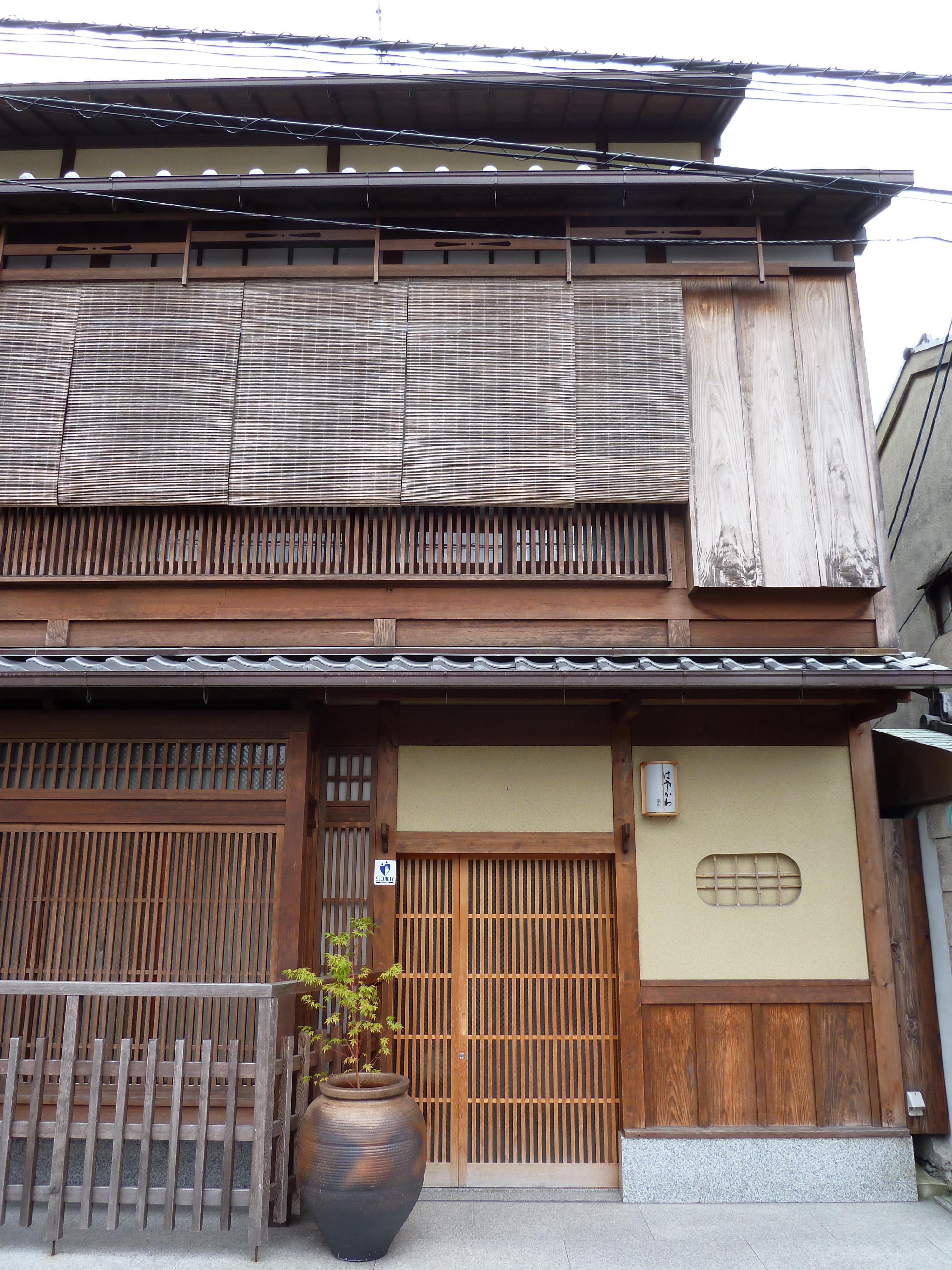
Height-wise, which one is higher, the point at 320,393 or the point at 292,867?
the point at 320,393

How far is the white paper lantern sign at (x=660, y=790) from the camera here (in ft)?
23.6

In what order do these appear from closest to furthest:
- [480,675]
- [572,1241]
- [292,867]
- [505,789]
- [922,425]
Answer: [572,1241]
[480,675]
[292,867]
[505,789]
[922,425]

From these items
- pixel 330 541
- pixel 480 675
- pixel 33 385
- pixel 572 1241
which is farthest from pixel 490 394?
pixel 572 1241

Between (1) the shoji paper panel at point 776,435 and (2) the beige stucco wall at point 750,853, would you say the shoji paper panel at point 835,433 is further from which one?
(2) the beige stucco wall at point 750,853

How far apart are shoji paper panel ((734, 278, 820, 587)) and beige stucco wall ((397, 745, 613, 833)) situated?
2.34 metres

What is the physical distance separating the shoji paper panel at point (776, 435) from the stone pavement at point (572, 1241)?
4.78 metres

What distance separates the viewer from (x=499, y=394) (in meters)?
8.04

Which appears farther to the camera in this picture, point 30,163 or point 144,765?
point 30,163

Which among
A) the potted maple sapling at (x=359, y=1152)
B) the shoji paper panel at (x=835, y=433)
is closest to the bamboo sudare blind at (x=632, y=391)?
the shoji paper panel at (x=835, y=433)

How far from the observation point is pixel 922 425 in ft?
38.2

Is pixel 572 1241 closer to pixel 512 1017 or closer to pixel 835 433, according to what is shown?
pixel 512 1017

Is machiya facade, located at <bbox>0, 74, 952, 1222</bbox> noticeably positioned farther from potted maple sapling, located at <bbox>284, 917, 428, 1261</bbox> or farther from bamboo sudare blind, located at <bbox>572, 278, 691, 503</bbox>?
potted maple sapling, located at <bbox>284, 917, 428, 1261</bbox>

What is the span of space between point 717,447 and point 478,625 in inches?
106

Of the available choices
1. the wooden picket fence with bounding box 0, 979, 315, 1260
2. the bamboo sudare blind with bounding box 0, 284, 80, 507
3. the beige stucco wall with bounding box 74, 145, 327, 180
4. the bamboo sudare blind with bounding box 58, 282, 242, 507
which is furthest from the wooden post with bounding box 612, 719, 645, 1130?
the beige stucco wall with bounding box 74, 145, 327, 180
